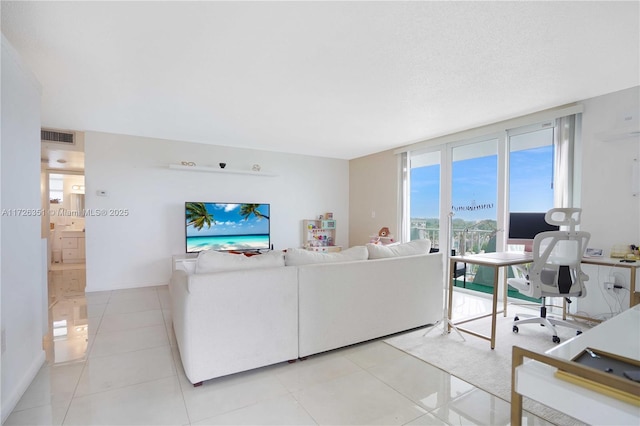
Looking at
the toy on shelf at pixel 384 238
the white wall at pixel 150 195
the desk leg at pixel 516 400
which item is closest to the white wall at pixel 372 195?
the toy on shelf at pixel 384 238

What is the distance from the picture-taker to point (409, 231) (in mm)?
5617

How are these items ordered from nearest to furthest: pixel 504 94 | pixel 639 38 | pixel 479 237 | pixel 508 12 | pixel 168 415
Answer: pixel 168 415, pixel 508 12, pixel 639 38, pixel 504 94, pixel 479 237

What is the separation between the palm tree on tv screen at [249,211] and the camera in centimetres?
551

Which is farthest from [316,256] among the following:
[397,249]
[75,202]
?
[75,202]

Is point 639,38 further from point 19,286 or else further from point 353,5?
point 19,286

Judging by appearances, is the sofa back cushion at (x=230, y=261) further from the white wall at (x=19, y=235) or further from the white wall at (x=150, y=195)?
the white wall at (x=150, y=195)

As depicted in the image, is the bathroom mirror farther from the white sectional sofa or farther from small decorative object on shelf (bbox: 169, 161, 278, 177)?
the white sectional sofa

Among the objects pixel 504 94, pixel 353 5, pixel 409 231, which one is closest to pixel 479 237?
pixel 409 231

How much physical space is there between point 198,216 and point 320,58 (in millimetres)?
3664

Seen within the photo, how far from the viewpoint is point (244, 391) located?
199cm

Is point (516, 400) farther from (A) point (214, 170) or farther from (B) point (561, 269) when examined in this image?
(A) point (214, 170)

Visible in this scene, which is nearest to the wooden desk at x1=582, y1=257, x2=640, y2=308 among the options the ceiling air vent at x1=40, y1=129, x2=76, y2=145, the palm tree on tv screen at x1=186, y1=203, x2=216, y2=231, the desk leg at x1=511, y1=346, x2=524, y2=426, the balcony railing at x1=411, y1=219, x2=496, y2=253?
the balcony railing at x1=411, y1=219, x2=496, y2=253

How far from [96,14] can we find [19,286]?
6.07ft

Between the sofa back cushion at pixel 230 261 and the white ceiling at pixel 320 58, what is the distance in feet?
5.26
